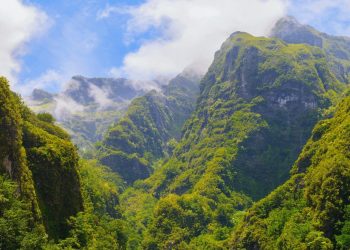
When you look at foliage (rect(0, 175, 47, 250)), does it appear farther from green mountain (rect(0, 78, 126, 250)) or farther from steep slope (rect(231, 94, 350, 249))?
steep slope (rect(231, 94, 350, 249))

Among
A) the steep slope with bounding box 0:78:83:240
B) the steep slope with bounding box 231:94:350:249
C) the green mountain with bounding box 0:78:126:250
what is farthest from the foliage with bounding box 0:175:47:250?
the steep slope with bounding box 231:94:350:249

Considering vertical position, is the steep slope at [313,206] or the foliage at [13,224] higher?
the steep slope at [313,206]

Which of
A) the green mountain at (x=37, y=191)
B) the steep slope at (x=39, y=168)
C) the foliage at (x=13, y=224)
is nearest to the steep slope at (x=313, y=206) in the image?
the green mountain at (x=37, y=191)

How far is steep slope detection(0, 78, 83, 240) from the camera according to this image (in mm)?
93000

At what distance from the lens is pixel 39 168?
108125 mm

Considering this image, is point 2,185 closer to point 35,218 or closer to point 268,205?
point 35,218

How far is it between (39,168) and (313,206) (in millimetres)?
87958

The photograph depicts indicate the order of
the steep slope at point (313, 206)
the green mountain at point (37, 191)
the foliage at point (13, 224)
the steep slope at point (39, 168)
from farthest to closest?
the steep slope at point (313, 206) < the steep slope at point (39, 168) < the green mountain at point (37, 191) < the foliage at point (13, 224)

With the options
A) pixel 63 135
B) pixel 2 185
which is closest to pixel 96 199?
pixel 63 135

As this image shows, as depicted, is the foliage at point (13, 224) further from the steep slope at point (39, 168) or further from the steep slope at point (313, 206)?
the steep slope at point (313, 206)

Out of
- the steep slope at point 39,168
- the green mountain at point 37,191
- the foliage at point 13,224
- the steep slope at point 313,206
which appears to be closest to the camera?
the foliage at point 13,224

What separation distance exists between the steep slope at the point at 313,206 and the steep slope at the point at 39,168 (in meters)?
64.9

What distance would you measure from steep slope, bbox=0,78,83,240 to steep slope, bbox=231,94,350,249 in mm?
64916

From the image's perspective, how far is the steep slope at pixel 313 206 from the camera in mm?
135250
